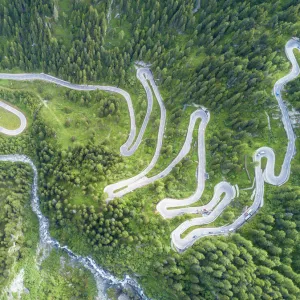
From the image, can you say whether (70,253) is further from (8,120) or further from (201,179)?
(8,120)

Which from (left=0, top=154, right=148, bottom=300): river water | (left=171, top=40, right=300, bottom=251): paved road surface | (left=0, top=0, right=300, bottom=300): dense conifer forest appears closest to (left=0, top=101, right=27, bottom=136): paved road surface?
(left=0, top=0, right=300, bottom=300): dense conifer forest

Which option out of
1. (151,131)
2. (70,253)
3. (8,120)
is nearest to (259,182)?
(151,131)

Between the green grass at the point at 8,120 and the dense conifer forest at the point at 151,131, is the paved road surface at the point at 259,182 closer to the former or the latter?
the dense conifer forest at the point at 151,131

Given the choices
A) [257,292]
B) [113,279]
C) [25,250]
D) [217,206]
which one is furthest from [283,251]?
[25,250]

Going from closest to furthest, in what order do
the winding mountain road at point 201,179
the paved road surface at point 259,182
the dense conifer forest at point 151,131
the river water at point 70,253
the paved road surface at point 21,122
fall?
the dense conifer forest at point 151,131 → the paved road surface at point 259,182 → the winding mountain road at point 201,179 → the river water at point 70,253 → the paved road surface at point 21,122

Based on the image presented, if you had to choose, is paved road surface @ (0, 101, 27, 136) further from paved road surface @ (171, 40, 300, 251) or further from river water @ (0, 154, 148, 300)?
paved road surface @ (171, 40, 300, 251)

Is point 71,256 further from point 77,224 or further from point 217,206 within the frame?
point 217,206

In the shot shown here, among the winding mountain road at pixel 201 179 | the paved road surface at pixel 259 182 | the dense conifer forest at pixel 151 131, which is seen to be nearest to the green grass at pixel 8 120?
the dense conifer forest at pixel 151 131

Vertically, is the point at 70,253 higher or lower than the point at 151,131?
Answer: lower
